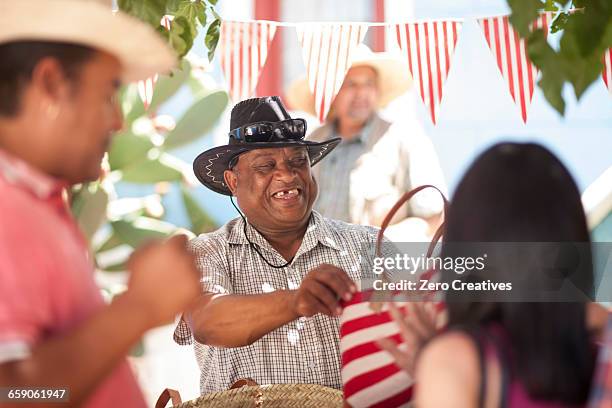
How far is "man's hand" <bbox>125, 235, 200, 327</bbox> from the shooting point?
93cm

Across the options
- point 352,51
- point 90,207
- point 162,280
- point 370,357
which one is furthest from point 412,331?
point 352,51

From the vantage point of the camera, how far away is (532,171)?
3.39 ft

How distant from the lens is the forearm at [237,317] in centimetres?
142

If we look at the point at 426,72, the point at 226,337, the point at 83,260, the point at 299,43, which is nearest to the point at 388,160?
the point at 426,72

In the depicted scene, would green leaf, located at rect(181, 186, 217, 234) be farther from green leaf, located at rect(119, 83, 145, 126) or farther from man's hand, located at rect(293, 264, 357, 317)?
man's hand, located at rect(293, 264, 357, 317)

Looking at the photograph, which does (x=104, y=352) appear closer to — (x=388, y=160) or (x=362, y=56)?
(x=388, y=160)

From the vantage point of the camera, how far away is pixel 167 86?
62.4 inches

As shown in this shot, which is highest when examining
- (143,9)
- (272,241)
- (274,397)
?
(143,9)

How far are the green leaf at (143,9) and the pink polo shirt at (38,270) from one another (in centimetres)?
40

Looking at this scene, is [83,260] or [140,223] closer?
[83,260]

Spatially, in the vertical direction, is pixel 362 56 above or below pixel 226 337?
above

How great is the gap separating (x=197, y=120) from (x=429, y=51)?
1.63 ft

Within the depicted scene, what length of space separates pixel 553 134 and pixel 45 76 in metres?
0.82
